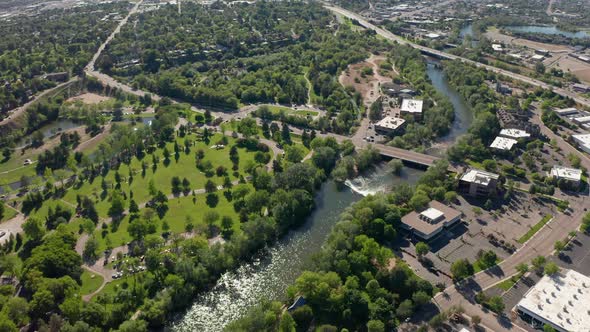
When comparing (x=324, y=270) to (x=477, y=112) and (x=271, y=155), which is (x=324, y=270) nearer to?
(x=271, y=155)

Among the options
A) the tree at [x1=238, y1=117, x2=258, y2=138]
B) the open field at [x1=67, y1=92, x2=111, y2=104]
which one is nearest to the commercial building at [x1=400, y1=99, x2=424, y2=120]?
the tree at [x1=238, y1=117, x2=258, y2=138]

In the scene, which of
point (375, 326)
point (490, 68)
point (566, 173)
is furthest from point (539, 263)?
point (490, 68)

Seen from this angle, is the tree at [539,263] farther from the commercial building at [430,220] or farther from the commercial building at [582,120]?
the commercial building at [582,120]

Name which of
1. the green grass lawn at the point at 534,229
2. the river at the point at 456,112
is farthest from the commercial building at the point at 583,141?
the green grass lawn at the point at 534,229

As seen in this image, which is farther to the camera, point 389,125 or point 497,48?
point 497,48

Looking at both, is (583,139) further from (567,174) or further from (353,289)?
(353,289)

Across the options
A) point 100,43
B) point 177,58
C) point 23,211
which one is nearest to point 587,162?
point 23,211
